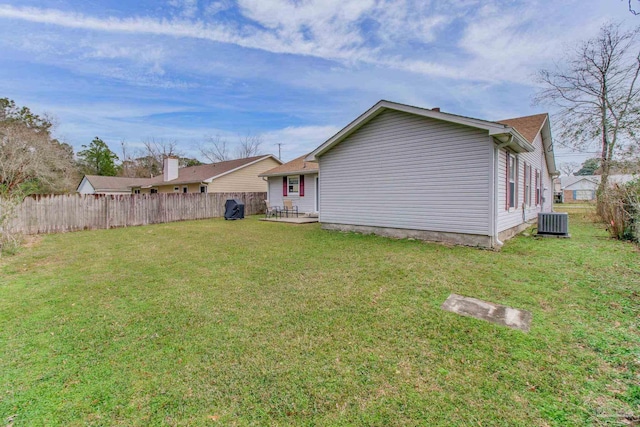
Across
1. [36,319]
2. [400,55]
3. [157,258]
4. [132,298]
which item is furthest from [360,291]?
[400,55]

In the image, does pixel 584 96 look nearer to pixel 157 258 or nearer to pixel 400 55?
pixel 400 55

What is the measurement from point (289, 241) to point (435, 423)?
6737 mm

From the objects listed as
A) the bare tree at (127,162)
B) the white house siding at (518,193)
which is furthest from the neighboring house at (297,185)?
the bare tree at (127,162)

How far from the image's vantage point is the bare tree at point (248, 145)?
3756cm

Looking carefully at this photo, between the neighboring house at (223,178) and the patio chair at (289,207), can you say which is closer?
the patio chair at (289,207)

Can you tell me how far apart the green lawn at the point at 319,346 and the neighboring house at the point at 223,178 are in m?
14.7

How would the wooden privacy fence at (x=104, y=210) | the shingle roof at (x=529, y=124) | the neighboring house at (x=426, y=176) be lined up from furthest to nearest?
1. the wooden privacy fence at (x=104, y=210)
2. the shingle roof at (x=529, y=124)
3. the neighboring house at (x=426, y=176)

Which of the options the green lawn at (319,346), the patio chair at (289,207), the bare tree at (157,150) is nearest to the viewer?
the green lawn at (319,346)

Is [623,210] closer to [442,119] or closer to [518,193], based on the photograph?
[518,193]

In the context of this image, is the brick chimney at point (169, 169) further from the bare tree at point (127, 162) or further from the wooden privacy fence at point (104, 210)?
the bare tree at point (127, 162)

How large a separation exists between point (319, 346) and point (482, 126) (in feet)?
21.0

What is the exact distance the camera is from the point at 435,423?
191 cm

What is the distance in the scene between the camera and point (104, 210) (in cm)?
1269

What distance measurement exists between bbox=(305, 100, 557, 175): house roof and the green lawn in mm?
3069
